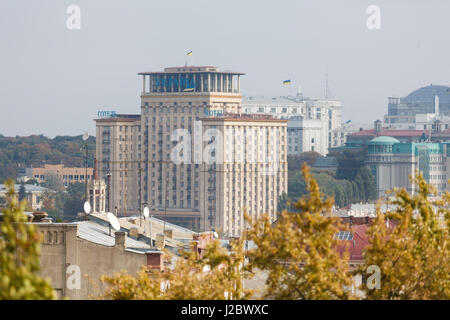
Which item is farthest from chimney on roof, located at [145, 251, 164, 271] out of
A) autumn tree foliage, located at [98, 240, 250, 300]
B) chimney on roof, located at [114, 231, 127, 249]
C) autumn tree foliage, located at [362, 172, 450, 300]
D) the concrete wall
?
autumn tree foliage, located at [362, 172, 450, 300]

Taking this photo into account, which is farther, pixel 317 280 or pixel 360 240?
pixel 360 240

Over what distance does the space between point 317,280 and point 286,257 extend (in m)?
0.95

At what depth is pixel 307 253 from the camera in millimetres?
30000

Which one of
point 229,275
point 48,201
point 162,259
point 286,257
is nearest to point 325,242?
point 286,257

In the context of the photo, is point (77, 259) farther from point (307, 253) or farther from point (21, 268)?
point (21, 268)

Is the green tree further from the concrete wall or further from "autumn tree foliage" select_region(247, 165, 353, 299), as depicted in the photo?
the concrete wall

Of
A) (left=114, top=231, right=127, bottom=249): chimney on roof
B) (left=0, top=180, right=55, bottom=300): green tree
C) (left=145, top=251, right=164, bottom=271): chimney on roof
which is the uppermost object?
(left=0, top=180, right=55, bottom=300): green tree

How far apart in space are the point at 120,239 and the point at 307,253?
15443mm

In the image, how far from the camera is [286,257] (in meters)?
30.1

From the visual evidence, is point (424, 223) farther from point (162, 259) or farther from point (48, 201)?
point (48, 201)

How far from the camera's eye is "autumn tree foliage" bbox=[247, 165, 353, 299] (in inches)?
1157

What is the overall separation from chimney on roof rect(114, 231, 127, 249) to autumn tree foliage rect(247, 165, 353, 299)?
14107 millimetres

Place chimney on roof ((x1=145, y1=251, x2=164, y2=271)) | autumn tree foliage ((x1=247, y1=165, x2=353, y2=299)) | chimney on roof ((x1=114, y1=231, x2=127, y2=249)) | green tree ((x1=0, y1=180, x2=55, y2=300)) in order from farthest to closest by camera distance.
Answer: chimney on roof ((x1=114, y1=231, x2=127, y2=249)), chimney on roof ((x1=145, y1=251, x2=164, y2=271)), autumn tree foliage ((x1=247, y1=165, x2=353, y2=299)), green tree ((x1=0, y1=180, x2=55, y2=300))

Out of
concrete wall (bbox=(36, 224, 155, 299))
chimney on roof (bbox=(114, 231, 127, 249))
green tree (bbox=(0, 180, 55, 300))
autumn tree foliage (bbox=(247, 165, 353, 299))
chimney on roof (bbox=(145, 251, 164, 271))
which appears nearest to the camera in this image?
green tree (bbox=(0, 180, 55, 300))
